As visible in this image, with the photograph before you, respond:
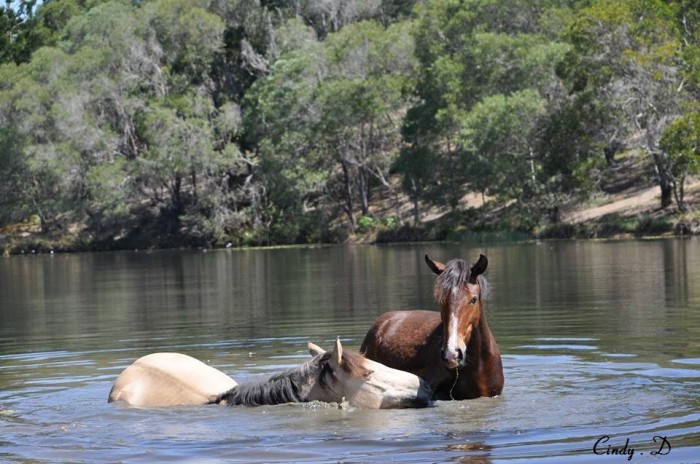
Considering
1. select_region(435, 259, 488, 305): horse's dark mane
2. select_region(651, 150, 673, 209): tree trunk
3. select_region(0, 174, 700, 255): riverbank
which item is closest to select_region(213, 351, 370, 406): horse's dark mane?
select_region(435, 259, 488, 305): horse's dark mane

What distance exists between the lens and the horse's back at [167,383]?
42.3 feet

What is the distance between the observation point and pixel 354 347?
18.9 meters

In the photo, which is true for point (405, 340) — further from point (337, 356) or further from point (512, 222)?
point (512, 222)

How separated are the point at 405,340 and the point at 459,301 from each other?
167 cm

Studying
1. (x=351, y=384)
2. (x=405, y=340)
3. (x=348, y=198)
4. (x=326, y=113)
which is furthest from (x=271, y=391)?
(x=348, y=198)

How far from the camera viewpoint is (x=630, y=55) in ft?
190

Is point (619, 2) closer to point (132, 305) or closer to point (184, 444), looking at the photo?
point (132, 305)

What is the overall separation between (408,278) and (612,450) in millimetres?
26024

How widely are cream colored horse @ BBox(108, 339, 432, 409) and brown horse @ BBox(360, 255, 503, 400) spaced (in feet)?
2.06

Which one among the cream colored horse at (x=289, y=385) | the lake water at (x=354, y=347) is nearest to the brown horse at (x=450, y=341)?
the lake water at (x=354, y=347)

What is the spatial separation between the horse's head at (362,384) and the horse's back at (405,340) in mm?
901

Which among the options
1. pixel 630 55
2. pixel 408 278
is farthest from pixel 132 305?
pixel 630 55

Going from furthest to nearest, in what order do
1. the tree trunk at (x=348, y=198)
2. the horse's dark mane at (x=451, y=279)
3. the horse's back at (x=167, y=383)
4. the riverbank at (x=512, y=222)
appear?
the tree trunk at (x=348, y=198)
the riverbank at (x=512, y=222)
the horse's back at (x=167, y=383)
the horse's dark mane at (x=451, y=279)

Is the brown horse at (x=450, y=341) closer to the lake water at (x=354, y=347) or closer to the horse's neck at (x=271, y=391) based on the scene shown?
the lake water at (x=354, y=347)
